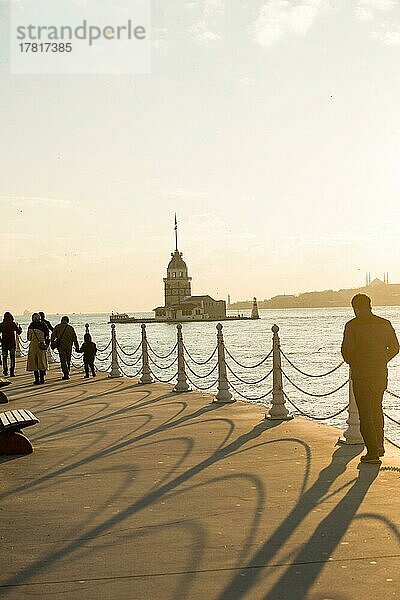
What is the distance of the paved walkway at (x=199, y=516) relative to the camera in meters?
5.83

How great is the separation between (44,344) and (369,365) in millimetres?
14860

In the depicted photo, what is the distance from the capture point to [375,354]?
10.3 meters

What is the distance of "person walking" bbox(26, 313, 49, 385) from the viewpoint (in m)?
23.8

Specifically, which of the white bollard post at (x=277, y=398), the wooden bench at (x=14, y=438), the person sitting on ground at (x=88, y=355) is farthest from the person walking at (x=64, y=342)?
the wooden bench at (x=14, y=438)

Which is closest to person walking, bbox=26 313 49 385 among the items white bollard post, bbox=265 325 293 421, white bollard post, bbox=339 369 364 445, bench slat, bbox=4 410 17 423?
white bollard post, bbox=265 325 293 421

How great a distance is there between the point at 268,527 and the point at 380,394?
11.3 feet

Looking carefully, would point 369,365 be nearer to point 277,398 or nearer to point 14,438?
point 277,398

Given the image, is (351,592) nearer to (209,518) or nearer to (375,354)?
Answer: (209,518)

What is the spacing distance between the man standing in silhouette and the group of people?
47.3ft

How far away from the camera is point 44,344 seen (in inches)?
942

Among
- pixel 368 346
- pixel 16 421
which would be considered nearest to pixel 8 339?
pixel 16 421

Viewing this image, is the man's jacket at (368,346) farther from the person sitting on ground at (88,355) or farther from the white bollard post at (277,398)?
the person sitting on ground at (88,355)

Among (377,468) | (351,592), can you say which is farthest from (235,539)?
(377,468)

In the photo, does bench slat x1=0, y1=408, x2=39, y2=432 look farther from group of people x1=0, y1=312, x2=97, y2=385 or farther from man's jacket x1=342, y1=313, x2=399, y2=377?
group of people x1=0, y1=312, x2=97, y2=385
